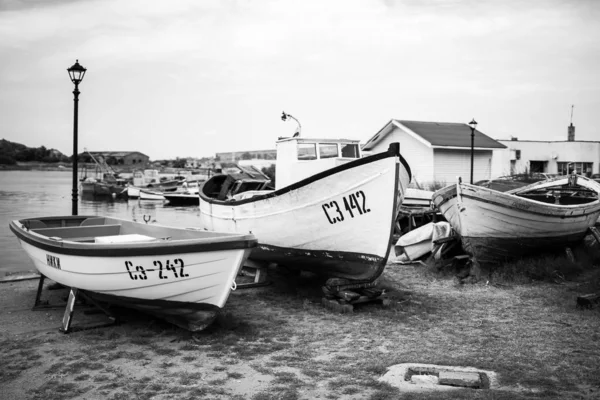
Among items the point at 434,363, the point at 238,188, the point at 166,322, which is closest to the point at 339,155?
the point at 238,188

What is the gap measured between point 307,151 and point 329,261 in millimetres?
3020

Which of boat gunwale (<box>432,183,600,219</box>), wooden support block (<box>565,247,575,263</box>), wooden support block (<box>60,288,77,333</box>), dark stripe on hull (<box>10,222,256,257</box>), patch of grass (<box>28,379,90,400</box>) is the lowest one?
patch of grass (<box>28,379,90,400</box>)

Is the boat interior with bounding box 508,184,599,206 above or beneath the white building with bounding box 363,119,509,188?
beneath

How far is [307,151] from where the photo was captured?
11461mm

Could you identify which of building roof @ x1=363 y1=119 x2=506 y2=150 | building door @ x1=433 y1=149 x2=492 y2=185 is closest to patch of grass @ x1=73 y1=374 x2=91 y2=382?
building roof @ x1=363 y1=119 x2=506 y2=150

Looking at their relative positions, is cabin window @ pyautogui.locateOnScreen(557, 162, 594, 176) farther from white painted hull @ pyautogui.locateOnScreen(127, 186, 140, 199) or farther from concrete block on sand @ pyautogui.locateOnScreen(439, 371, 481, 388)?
white painted hull @ pyautogui.locateOnScreen(127, 186, 140, 199)

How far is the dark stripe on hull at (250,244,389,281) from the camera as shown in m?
8.61

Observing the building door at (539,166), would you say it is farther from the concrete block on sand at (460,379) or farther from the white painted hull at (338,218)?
the concrete block on sand at (460,379)

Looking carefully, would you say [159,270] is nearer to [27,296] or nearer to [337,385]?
[337,385]

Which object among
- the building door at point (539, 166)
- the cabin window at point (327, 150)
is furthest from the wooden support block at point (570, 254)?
the building door at point (539, 166)

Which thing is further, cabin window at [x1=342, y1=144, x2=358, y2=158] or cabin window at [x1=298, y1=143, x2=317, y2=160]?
cabin window at [x1=342, y1=144, x2=358, y2=158]

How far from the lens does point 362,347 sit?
21.9 ft

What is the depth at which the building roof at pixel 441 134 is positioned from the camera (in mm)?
28062

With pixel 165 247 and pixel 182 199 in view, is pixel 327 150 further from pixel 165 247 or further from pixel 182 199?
pixel 182 199
